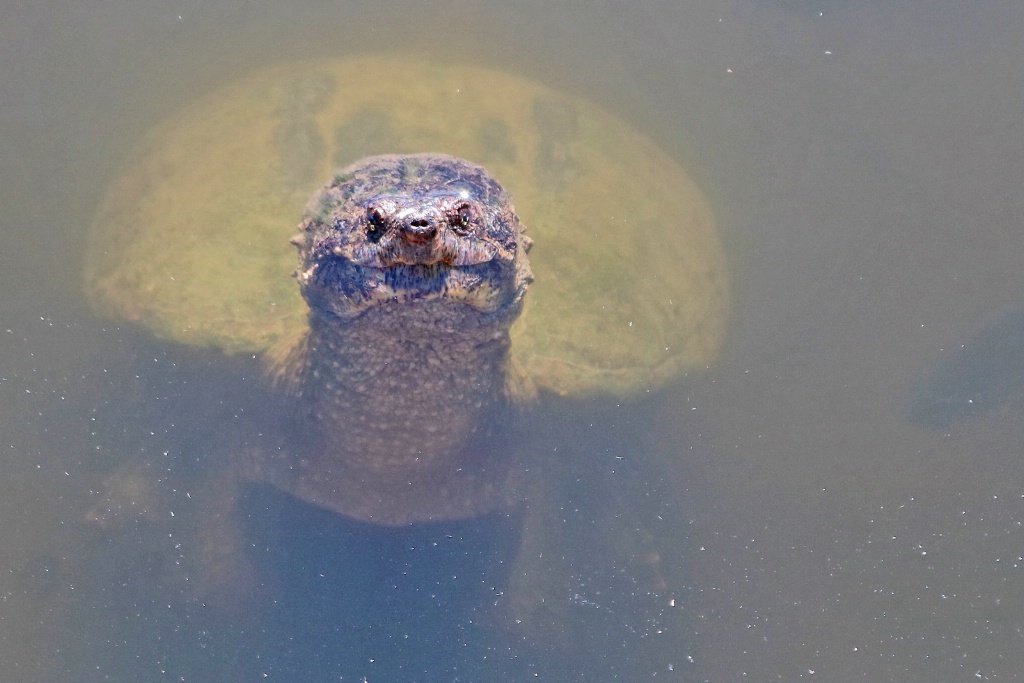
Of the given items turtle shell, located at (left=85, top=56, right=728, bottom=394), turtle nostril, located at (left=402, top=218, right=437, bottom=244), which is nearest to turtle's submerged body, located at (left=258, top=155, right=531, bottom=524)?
turtle nostril, located at (left=402, top=218, right=437, bottom=244)

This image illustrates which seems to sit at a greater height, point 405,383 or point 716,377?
point 405,383

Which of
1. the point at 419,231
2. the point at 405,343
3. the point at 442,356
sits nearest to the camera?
the point at 419,231

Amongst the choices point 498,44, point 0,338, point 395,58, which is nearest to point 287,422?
point 0,338

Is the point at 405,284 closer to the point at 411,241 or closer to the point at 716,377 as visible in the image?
the point at 411,241

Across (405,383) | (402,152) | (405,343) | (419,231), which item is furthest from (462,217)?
(402,152)

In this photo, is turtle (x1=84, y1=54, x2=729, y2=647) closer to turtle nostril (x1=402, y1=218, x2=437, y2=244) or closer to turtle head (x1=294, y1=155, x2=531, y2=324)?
turtle head (x1=294, y1=155, x2=531, y2=324)

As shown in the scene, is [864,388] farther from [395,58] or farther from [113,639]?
[113,639]

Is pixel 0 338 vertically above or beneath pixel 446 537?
above
